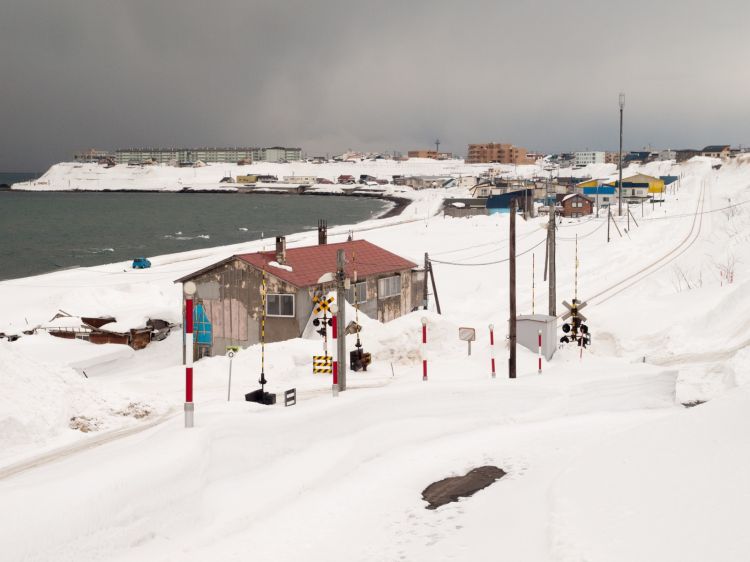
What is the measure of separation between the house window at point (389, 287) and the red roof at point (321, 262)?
46 centimetres

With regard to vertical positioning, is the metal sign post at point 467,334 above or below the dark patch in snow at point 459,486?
below

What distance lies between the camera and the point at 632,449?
35.8 ft

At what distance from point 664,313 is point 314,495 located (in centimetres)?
1929

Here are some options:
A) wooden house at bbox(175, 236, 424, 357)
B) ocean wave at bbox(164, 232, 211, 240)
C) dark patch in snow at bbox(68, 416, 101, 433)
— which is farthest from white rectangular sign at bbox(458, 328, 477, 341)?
ocean wave at bbox(164, 232, 211, 240)

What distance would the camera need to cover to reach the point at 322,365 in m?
22.9

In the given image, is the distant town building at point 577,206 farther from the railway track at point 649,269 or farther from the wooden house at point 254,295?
the wooden house at point 254,295

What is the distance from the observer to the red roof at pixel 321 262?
1210 inches

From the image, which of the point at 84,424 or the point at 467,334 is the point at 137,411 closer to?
the point at 84,424

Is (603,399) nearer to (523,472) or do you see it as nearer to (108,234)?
(523,472)

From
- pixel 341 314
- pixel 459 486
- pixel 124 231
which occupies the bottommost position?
pixel 124 231

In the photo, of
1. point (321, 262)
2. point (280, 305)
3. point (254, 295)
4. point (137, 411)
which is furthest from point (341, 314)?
point (321, 262)

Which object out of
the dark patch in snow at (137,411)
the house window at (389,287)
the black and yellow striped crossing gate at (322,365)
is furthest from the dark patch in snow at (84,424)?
the house window at (389,287)

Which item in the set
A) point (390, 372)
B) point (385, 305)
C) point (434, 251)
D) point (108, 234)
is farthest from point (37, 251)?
point (390, 372)

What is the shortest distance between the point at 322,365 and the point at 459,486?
39.9ft
